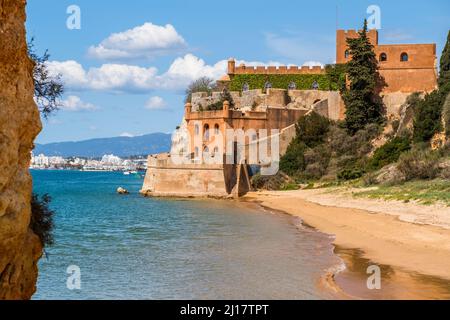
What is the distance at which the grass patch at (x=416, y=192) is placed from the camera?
2288 centimetres

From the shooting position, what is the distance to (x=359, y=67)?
3984 centimetres

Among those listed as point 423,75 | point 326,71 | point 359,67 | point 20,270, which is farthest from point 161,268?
point 326,71

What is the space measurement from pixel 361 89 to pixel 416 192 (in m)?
15.3

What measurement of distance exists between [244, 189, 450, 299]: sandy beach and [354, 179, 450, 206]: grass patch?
41 cm

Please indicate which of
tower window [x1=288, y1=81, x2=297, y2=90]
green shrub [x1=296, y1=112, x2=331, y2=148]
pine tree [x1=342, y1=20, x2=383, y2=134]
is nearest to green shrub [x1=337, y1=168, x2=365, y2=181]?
pine tree [x1=342, y1=20, x2=383, y2=134]

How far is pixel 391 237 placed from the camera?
18.4 meters

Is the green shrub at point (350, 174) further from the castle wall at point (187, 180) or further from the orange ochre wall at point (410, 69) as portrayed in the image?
the orange ochre wall at point (410, 69)

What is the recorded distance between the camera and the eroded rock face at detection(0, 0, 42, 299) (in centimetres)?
655

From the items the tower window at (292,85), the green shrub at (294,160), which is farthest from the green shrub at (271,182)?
the tower window at (292,85)

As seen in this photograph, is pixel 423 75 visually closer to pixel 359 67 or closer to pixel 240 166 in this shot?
pixel 359 67

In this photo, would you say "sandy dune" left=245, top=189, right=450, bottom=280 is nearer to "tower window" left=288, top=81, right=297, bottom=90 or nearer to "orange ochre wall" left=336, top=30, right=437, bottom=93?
"orange ochre wall" left=336, top=30, right=437, bottom=93

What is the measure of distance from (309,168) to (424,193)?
15.6 metres


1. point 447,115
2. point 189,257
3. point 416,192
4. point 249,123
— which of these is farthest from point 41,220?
point 249,123

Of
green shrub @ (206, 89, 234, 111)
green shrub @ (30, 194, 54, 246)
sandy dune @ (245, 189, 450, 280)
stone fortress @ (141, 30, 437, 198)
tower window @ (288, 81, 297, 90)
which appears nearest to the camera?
green shrub @ (30, 194, 54, 246)
